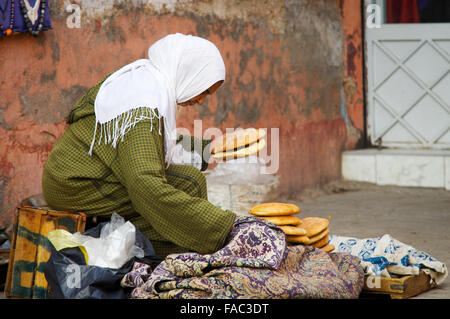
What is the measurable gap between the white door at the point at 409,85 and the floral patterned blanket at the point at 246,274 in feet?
14.9

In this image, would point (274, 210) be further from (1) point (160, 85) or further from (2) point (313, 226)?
(1) point (160, 85)

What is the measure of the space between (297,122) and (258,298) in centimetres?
396

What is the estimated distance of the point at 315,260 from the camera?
2746 mm

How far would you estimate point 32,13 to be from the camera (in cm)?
370

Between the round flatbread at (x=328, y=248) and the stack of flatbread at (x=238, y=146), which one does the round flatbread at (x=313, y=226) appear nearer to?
the round flatbread at (x=328, y=248)

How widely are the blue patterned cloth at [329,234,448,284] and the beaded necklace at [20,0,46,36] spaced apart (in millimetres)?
2130

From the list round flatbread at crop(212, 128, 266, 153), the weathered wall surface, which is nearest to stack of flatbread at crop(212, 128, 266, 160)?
round flatbread at crop(212, 128, 266, 153)

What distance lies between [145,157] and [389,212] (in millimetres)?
3389

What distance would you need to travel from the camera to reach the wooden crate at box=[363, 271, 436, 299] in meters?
2.84

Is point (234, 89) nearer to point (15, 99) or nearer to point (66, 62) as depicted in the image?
point (66, 62)

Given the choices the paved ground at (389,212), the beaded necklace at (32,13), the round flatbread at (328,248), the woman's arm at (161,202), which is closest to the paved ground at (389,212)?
the paved ground at (389,212)

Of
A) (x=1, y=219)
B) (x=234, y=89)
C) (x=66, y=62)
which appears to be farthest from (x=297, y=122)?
(x=1, y=219)

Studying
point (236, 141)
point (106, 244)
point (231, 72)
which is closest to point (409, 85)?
point (231, 72)

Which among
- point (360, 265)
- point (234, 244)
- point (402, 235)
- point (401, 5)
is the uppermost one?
point (401, 5)
